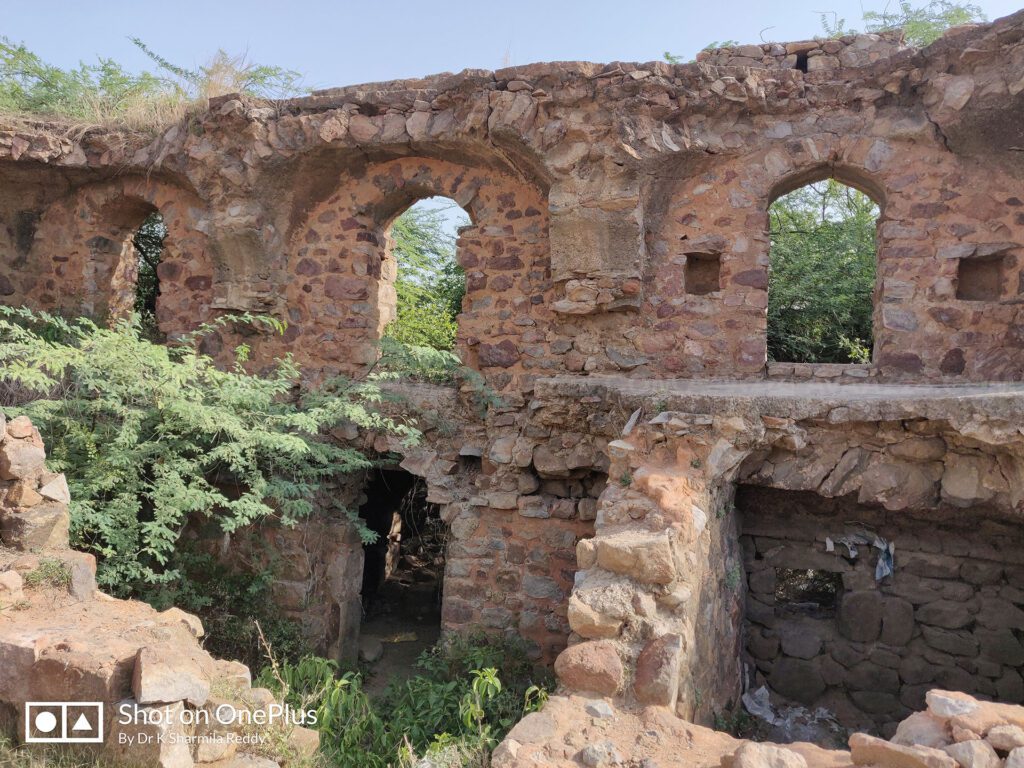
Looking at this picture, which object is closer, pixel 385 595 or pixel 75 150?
pixel 75 150

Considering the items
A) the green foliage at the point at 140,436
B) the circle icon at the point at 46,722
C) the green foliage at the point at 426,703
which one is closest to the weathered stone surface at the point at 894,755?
the green foliage at the point at 426,703

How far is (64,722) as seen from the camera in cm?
316

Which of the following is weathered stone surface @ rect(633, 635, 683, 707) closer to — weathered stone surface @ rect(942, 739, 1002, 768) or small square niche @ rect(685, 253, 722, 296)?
weathered stone surface @ rect(942, 739, 1002, 768)

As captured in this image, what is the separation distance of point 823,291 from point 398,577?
6.89 meters

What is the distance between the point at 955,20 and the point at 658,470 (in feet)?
29.4

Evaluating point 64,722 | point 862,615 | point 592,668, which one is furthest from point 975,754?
point 64,722

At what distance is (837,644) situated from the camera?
5.37 metres

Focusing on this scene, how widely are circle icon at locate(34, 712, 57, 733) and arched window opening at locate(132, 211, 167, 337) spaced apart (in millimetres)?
6202

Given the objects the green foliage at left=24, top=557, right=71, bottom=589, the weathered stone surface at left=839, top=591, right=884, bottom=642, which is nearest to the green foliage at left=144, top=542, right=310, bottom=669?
the green foliage at left=24, top=557, right=71, bottom=589

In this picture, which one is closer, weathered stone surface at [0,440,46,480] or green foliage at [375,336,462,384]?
weathered stone surface at [0,440,46,480]

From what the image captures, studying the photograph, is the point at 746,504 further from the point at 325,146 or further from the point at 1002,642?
the point at 325,146

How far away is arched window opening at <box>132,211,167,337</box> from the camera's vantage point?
8859mm

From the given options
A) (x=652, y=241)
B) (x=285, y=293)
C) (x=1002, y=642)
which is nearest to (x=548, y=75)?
(x=652, y=241)

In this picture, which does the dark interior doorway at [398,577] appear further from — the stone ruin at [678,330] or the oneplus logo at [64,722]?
the oneplus logo at [64,722]
